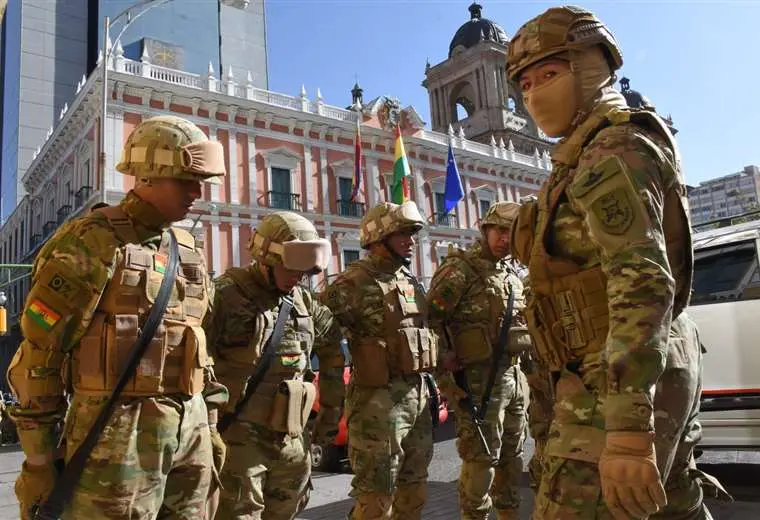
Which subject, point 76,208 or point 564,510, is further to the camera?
point 76,208

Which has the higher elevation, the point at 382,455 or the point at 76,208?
the point at 76,208

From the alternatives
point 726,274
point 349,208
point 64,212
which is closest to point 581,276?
point 726,274

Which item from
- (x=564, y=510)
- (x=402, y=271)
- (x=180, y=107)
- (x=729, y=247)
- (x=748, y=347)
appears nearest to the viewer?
(x=564, y=510)

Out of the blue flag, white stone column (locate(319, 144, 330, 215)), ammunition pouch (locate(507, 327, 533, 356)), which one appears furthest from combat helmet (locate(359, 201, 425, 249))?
white stone column (locate(319, 144, 330, 215))

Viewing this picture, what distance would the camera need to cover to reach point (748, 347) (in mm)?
5156

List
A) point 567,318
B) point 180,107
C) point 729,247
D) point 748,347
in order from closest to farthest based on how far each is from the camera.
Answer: point 567,318 → point 748,347 → point 729,247 → point 180,107

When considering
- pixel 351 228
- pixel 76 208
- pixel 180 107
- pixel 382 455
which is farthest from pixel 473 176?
pixel 382 455

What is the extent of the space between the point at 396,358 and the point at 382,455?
2.17 feet

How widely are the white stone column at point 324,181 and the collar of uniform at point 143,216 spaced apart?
83.3 feet

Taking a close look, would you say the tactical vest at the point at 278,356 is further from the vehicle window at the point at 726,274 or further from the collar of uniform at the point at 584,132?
the vehicle window at the point at 726,274

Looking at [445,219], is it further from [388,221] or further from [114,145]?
[388,221]

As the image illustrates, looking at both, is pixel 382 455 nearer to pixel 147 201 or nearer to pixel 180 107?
pixel 147 201

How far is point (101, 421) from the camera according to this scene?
8.20ft

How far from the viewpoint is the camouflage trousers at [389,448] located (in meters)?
3.98
